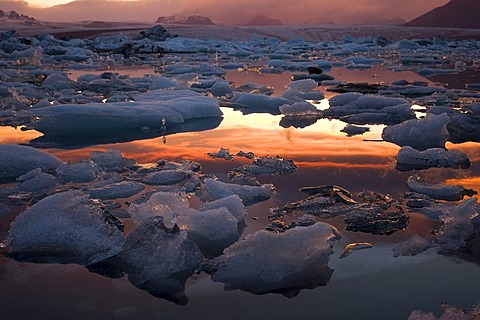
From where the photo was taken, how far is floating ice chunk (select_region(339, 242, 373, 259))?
1.71m

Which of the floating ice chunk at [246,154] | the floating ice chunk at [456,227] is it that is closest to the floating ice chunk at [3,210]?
the floating ice chunk at [246,154]

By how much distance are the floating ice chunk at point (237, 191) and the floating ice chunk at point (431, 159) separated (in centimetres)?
101

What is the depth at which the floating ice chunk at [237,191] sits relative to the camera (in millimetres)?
2238

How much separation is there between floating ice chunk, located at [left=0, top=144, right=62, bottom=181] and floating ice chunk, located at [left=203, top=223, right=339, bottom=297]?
1.57 m

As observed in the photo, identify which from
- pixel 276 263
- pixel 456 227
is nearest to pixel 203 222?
pixel 276 263

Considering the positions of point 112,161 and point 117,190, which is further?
point 112,161

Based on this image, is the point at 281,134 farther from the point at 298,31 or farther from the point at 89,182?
the point at 298,31

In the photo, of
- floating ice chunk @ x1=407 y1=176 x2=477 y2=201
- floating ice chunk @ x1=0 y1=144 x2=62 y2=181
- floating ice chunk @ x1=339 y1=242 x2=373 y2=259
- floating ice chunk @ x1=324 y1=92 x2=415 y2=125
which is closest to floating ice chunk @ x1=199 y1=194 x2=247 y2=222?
floating ice chunk @ x1=339 y1=242 x2=373 y2=259

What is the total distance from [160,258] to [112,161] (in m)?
1.44

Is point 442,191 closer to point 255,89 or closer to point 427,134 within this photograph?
point 427,134

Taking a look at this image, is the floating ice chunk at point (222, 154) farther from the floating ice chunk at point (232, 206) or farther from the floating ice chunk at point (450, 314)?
the floating ice chunk at point (450, 314)

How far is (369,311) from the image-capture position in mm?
1349

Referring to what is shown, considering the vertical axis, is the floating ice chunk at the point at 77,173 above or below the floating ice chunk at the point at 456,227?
below

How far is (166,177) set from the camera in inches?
103
